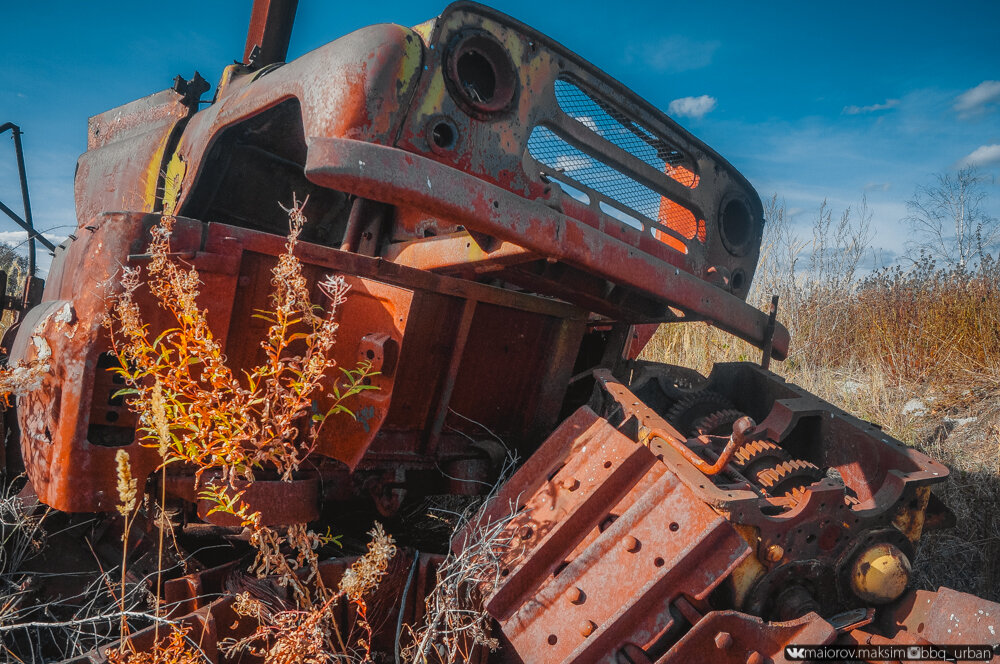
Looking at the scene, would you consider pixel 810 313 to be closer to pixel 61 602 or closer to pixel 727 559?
pixel 727 559

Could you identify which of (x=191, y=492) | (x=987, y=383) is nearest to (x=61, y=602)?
(x=191, y=492)

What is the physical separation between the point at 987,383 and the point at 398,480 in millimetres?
4542

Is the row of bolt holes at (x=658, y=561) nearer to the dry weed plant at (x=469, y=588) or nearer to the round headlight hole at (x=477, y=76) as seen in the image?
the dry weed plant at (x=469, y=588)

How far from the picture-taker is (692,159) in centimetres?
305

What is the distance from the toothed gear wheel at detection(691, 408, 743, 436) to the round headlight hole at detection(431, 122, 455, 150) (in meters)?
1.64

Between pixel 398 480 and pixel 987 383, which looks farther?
pixel 987 383

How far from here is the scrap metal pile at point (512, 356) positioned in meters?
1.82

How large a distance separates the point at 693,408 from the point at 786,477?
72cm

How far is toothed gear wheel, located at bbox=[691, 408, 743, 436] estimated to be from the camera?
2757 millimetres

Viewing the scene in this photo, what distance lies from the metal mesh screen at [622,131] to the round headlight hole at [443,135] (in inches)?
23.2

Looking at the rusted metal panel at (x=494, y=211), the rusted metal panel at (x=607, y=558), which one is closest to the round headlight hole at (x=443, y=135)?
the rusted metal panel at (x=494, y=211)

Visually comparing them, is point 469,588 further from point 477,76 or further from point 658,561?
point 477,76

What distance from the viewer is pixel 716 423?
9.12ft

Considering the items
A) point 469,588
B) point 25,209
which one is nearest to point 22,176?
point 25,209
